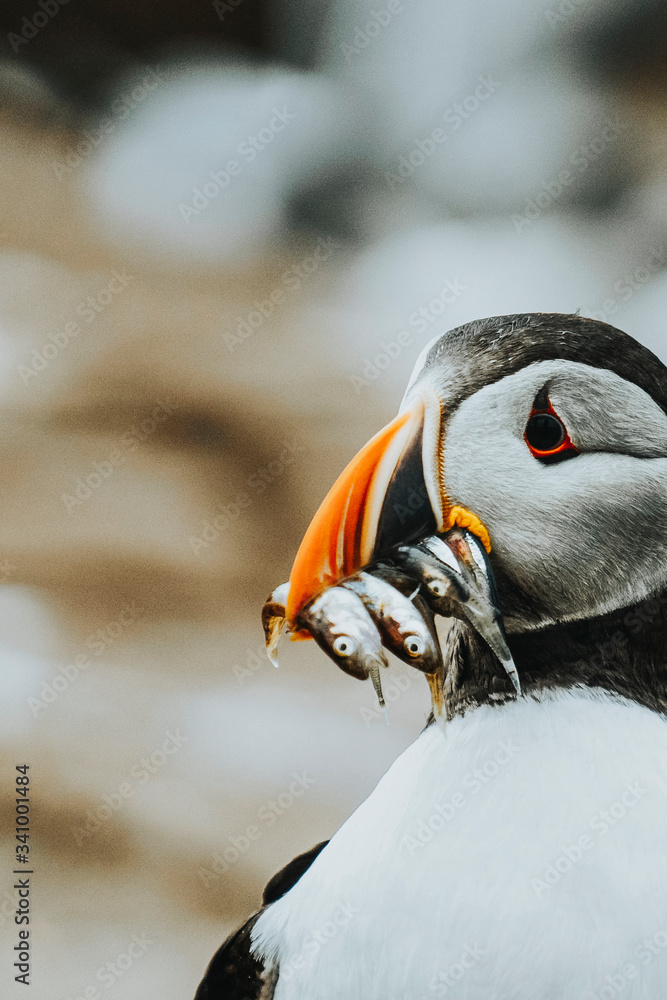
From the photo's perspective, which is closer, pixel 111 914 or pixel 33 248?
pixel 111 914

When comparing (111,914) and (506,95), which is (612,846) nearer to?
(111,914)

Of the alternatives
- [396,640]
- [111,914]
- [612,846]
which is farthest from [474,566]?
[111,914]

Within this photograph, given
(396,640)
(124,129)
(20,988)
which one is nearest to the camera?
(396,640)

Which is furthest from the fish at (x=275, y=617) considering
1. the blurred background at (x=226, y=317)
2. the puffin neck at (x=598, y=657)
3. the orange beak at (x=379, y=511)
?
the blurred background at (x=226, y=317)

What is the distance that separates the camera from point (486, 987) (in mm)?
776

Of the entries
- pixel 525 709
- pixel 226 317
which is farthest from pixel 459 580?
pixel 226 317

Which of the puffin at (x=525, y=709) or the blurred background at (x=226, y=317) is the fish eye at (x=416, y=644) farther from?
the blurred background at (x=226, y=317)

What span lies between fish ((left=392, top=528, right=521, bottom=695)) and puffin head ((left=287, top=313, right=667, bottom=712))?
0.02 metres

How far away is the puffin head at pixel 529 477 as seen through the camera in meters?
0.79

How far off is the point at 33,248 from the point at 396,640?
4.63 feet

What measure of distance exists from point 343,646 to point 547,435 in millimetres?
275

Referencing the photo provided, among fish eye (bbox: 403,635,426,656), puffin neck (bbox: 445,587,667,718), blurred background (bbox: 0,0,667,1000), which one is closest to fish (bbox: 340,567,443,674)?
fish eye (bbox: 403,635,426,656)

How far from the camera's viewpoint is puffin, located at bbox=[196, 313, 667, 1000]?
2.55 feet

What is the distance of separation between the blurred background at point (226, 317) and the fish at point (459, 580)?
984mm
